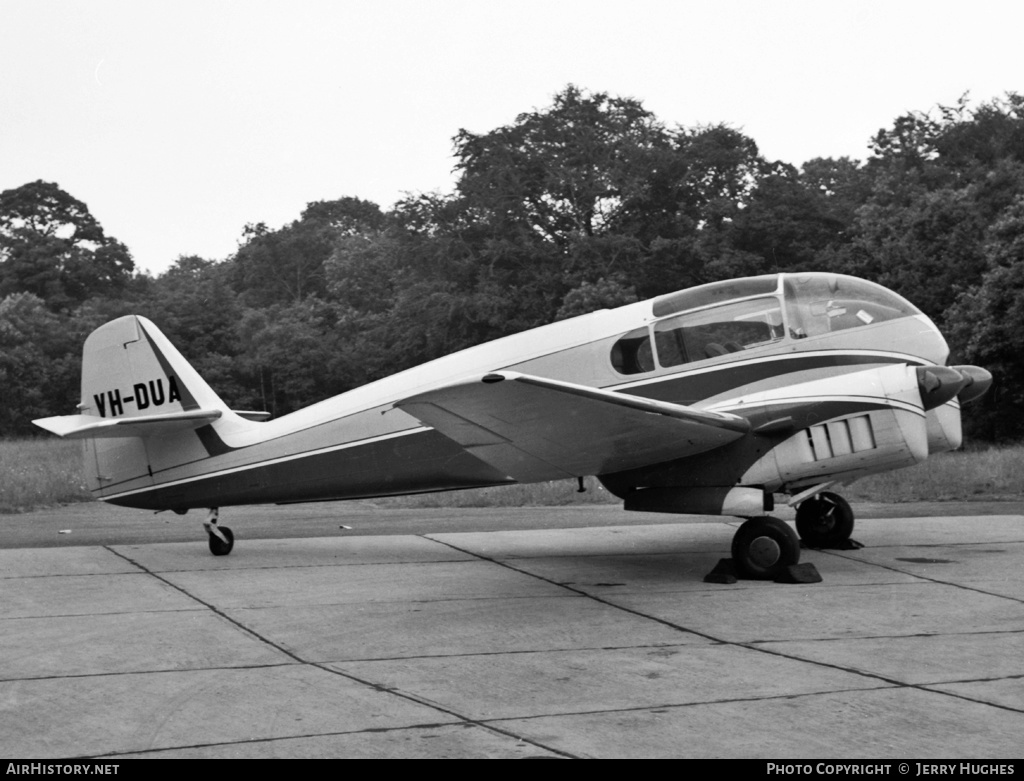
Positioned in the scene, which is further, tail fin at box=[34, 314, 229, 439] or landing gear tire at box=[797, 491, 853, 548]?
tail fin at box=[34, 314, 229, 439]

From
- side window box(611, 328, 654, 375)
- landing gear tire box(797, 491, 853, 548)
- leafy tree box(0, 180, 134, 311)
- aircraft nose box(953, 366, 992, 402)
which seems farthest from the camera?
leafy tree box(0, 180, 134, 311)

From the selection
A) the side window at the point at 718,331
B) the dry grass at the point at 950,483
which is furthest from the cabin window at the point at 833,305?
the dry grass at the point at 950,483

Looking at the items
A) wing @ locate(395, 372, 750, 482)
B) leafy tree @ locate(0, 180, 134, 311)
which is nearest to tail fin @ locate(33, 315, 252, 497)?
wing @ locate(395, 372, 750, 482)

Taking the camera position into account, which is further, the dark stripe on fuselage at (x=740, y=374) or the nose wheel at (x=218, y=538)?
the nose wheel at (x=218, y=538)

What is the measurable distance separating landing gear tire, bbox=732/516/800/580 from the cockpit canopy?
1649 mm

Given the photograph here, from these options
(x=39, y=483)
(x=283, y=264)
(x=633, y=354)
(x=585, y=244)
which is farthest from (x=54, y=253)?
(x=633, y=354)

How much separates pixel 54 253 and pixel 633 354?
63.9 metres

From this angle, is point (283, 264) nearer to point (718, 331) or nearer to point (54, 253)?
point (54, 253)

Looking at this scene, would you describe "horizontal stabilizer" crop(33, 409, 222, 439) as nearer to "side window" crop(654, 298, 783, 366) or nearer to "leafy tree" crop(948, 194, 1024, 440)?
"side window" crop(654, 298, 783, 366)

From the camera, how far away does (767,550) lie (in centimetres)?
902

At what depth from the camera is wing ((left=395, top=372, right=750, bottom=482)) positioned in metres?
7.54

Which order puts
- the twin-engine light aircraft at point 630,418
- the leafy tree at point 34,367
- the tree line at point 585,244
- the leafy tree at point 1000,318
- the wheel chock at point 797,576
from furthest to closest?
1. the leafy tree at point 34,367
2. the tree line at point 585,244
3. the leafy tree at point 1000,318
4. the wheel chock at point 797,576
5. the twin-engine light aircraft at point 630,418

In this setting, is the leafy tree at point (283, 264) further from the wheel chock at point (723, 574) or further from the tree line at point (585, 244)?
the wheel chock at point (723, 574)

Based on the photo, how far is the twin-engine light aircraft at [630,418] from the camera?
866 cm
